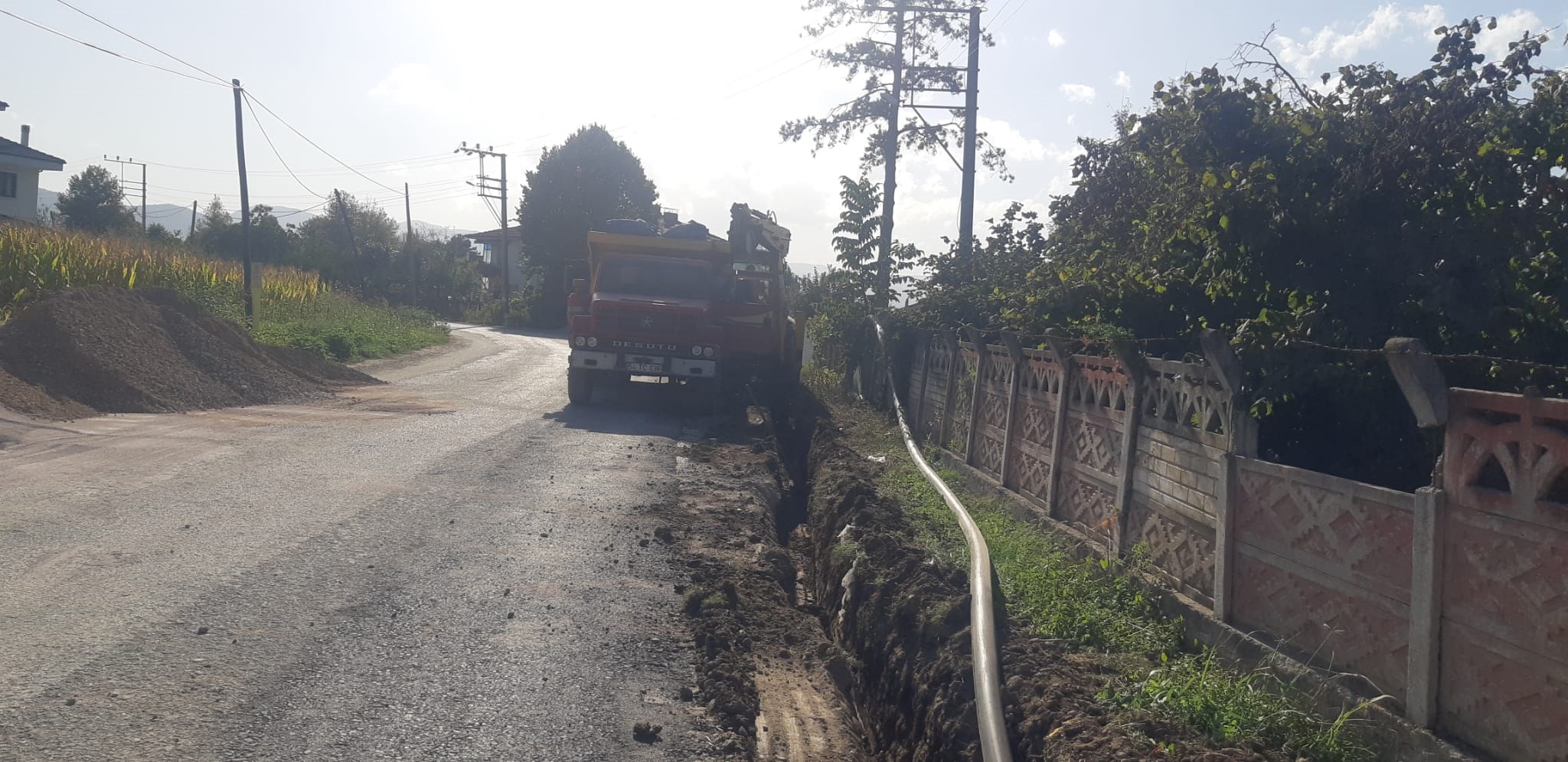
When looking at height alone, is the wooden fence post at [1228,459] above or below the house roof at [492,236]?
below

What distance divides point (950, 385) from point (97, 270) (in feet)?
51.5

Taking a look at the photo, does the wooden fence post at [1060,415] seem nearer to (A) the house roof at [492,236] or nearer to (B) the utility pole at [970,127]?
(B) the utility pole at [970,127]

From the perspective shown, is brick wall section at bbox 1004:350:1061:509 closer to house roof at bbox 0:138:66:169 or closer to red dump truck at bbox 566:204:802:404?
red dump truck at bbox 566:204:802:404

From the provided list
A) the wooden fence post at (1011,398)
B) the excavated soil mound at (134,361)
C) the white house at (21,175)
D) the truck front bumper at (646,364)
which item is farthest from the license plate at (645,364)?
the white house at (21,175)

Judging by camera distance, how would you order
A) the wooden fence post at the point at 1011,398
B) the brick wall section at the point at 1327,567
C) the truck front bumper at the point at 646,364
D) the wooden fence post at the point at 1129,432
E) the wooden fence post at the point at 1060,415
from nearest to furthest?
the brick wall section at the point at 1327,567 → the wooden fence post at the point at 1129,432 → the wooden fence post at the point at 1060,415 → the wooden fence post at the point at 1011,398 → the truck front bumper at the point at 646,364

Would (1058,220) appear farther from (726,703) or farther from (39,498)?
(39,498)

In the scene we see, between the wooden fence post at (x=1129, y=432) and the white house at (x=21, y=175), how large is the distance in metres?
38.6

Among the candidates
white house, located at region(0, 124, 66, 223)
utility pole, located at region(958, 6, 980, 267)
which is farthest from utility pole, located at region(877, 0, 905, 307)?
white house, located at region(0, 124, 66, 223)

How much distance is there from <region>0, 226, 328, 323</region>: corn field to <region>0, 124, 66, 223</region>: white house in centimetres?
1283

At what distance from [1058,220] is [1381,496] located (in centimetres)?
852

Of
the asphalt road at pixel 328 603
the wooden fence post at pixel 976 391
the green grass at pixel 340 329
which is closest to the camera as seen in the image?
the asphalt road at pixel 328 603

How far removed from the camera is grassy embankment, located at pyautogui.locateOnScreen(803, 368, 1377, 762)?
4.61m

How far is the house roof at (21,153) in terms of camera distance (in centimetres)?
3634

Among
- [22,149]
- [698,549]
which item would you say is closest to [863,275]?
[698,549]
